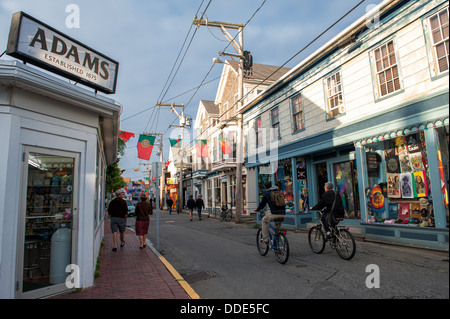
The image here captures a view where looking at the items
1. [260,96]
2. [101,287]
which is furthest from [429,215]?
[260,96]

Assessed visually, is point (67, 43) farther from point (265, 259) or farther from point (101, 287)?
point (265, 259)

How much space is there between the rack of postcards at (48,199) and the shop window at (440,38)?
8964 mm

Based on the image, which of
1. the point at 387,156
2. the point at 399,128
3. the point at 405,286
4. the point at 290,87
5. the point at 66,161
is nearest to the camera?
the point at 405,286

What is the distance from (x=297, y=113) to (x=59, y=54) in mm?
10441

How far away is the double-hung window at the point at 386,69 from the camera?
9078mm

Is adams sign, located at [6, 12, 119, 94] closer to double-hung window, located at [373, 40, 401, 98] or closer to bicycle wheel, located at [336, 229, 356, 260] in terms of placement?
bicycle wheel, located at [336, 229, 356, 260]

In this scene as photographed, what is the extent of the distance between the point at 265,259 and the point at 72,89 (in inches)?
218

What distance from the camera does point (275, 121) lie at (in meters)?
15.5

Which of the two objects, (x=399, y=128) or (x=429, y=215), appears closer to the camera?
(x=429, y=215)

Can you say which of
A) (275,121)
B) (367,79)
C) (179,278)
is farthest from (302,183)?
(179,278)

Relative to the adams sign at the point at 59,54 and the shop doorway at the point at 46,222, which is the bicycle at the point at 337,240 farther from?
the adams sign at the point at 59,54

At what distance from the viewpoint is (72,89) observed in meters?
4.99
